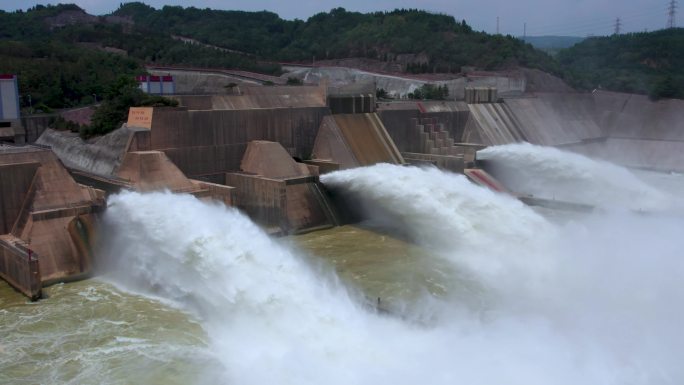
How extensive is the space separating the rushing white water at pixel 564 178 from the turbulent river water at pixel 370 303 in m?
7.78

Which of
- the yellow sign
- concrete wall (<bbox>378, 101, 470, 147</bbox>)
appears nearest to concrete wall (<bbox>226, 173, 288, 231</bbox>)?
the yellow sign

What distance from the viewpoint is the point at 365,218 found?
88.8 feet

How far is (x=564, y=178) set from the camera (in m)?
33.7

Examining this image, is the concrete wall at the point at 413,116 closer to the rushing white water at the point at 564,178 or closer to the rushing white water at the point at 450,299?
the rushing white water at the point at 564,178

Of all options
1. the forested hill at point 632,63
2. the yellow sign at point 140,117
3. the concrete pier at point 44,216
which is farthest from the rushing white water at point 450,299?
the forested hill at point 632,63

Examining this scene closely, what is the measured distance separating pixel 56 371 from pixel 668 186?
111ft

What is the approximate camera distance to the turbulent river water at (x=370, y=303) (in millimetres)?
12086

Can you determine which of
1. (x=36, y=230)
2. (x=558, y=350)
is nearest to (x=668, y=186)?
(x=558, y=350)

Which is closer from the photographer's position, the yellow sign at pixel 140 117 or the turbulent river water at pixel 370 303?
the turbulent river water at pixel 370 303

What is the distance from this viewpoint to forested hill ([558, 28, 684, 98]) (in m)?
52.9

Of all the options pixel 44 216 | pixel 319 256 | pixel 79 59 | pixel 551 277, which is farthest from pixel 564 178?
pixel 79 59

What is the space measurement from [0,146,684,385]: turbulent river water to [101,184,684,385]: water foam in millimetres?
47

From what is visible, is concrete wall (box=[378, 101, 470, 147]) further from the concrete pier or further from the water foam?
the concrete pier

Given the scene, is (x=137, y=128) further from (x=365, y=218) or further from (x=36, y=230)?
(x=365, y=218)
